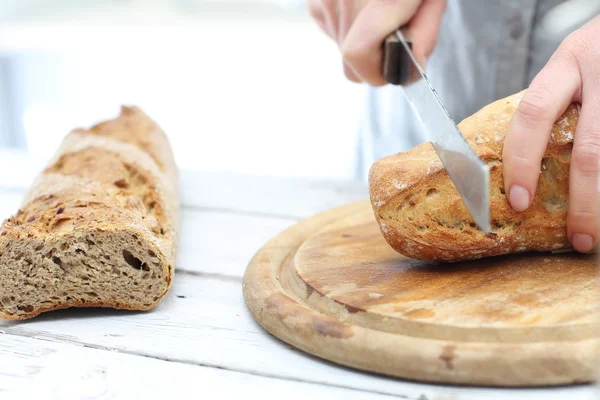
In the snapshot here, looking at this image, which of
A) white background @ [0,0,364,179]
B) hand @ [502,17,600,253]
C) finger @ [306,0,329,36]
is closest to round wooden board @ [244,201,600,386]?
hand @ [502,17,600,253]

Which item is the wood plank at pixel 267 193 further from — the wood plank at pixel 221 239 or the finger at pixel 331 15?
the finger at pixel 331 15

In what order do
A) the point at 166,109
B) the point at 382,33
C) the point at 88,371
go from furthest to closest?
the point at 166,109 → the point at 382,33 → the point at 88,371

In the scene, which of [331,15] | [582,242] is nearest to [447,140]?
[582,242]

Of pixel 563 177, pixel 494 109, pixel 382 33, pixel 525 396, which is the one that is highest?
pixel 382 33

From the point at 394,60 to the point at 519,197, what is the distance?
0.61 meters

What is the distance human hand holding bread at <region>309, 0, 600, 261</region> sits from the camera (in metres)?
1.57

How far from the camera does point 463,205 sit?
1.60m

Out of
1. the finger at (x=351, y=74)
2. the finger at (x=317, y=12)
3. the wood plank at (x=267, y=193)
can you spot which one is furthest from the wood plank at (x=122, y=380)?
the finger at (x=317, y=12)

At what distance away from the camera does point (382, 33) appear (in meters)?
2.04

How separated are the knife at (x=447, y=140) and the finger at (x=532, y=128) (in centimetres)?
15

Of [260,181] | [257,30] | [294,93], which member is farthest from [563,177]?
[294,93]

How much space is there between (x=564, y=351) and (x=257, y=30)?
14.9 ft

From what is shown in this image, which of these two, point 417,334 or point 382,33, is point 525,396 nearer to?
point 417,334

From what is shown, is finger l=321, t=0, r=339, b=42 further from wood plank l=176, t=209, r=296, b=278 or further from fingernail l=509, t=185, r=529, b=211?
fingernail l=509, t=185, r=529, b=211
